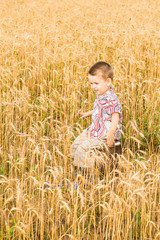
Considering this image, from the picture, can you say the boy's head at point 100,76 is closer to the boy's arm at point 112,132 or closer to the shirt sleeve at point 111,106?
the shirt sleeve at point 111,106

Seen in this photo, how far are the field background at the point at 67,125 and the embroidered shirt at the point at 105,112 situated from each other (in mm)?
191

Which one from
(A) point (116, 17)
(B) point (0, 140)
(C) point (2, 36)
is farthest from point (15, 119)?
(A) point (116, 17)

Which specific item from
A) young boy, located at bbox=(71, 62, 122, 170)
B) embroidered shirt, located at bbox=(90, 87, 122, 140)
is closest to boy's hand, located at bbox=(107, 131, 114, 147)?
young boy, located at bbox=(71, 62, 122, 170)

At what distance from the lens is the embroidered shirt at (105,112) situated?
2.82 metres

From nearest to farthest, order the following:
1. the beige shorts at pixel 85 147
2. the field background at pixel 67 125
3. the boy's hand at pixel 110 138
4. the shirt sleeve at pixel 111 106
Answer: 1. the field background at pixel 67 125
2. the beige shorts at pixel 85 147
3. the boy's hand at pixel 110 138
4. the shirt sleeve at pixel 111 106

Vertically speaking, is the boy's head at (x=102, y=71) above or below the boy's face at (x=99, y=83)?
above

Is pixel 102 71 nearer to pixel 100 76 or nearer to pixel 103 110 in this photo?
pixel 100 76

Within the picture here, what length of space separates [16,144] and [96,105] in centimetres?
75

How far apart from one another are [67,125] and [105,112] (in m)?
0.47

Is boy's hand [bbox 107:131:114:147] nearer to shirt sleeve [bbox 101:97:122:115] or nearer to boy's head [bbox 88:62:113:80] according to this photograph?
shirt sleeve [bbox 101:97:122:115]

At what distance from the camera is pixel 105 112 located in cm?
287

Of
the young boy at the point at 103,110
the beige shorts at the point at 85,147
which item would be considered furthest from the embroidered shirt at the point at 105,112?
the beige shorts at the point at 85,147

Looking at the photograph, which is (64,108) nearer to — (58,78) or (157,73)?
(58,78)

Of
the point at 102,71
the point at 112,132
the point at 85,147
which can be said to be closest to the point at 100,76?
the point at 102,71
